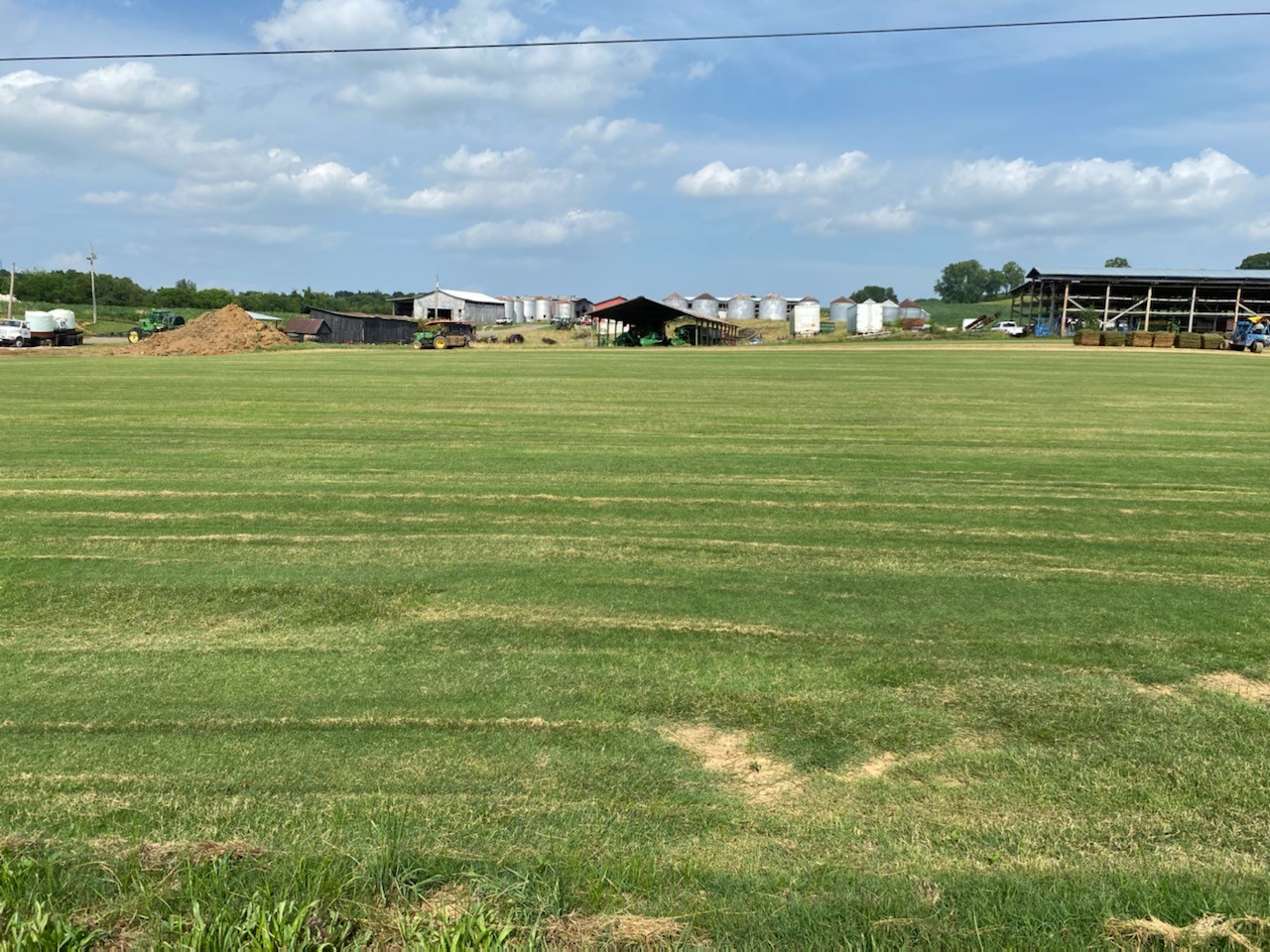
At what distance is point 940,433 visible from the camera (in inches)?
621

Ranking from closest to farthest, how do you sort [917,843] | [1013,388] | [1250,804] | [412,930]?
[412,930] < [917,843] < [1250,804] < [1013,388]

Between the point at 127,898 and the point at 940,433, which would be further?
the point at 940,433

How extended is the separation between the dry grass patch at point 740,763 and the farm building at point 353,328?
7943 cm

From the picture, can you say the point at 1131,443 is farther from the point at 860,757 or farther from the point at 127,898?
the point at 127,898

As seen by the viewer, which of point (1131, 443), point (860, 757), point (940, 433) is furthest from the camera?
point (940, 433)

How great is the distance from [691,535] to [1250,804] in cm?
525

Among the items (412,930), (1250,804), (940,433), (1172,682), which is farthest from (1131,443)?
(412,930)

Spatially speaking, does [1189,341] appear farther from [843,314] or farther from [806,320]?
[843,314]

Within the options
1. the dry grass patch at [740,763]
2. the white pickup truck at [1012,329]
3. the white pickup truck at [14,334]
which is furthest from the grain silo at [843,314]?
the dry grass patch at [740,763]

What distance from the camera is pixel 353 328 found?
81.6 m

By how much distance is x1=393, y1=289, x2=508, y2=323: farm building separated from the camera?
361 feet

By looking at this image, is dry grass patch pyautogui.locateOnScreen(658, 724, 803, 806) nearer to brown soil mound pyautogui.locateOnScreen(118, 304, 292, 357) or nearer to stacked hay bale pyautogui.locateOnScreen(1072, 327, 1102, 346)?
brown soil mound pyautogui.locateOnScreen(118, 304, 292, 357)

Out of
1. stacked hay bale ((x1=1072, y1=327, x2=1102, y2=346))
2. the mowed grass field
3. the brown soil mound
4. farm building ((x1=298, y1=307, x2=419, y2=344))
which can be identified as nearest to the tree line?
farm building ((x1=298, y1=307, x2=419, y2=344))

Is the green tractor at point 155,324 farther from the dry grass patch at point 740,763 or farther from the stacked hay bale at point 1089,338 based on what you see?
the dry grass patch at point 740,763
